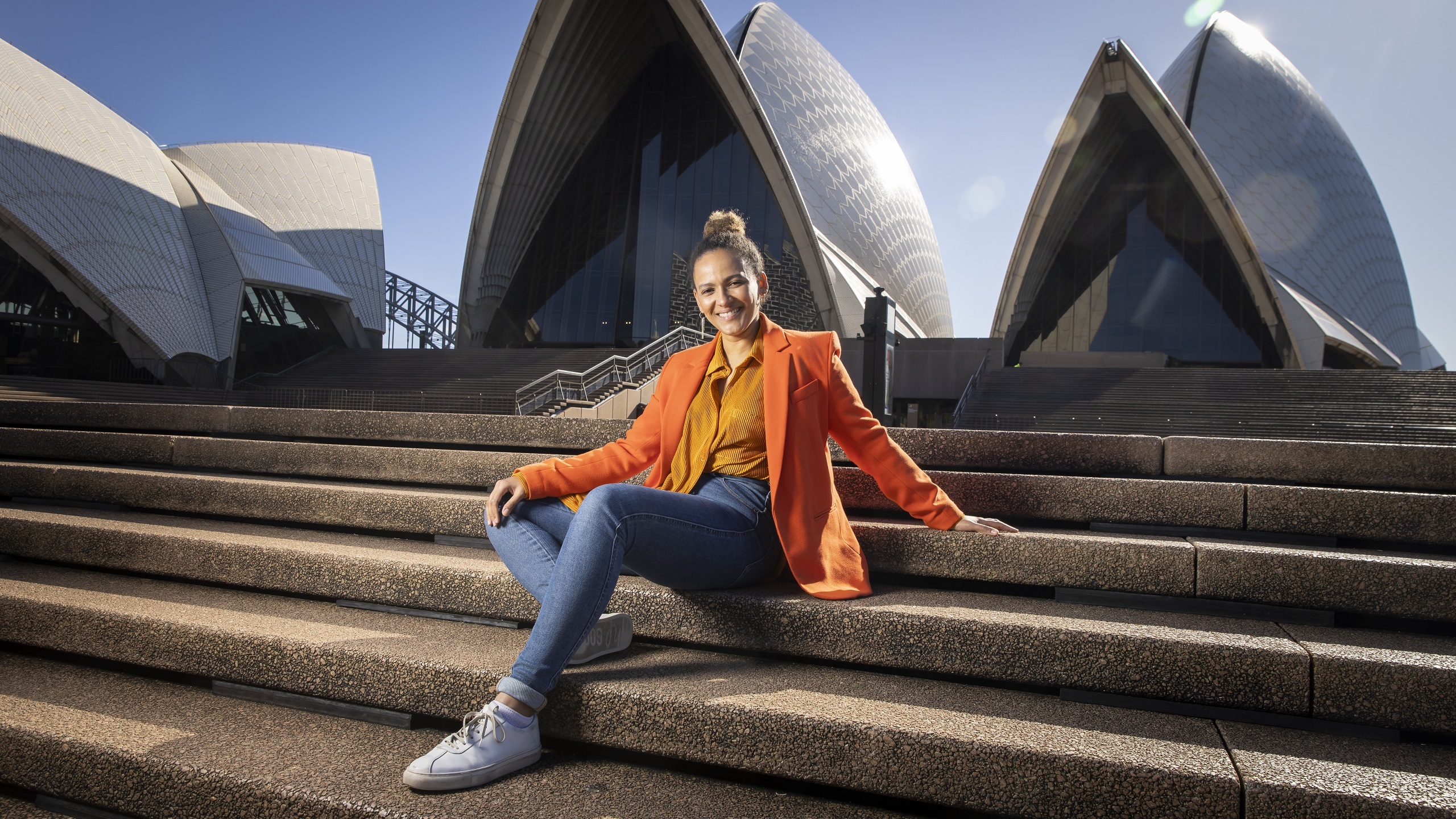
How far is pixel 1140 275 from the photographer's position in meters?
26.2

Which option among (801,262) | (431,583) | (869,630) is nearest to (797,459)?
(869,630)

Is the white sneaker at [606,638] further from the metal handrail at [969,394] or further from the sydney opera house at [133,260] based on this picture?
the sydney opera house at [133,260]

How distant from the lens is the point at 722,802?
1.61 meters

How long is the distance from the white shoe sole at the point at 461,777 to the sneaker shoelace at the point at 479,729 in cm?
5

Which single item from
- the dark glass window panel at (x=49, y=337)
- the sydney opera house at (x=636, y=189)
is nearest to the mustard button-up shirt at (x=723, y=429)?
the sydney opera house at (x=636, y=189)

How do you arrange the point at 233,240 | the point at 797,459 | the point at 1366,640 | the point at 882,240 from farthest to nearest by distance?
the point at 882,240, the point at 233,240, the point at 797,459, the point at 1366,640

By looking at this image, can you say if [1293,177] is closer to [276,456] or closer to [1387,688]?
[1387,688]

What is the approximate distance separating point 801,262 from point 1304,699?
73.4ft

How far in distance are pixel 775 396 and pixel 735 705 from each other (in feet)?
2.85

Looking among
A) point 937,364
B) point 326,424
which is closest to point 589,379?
point 937,364

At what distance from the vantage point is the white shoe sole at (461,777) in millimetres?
1573

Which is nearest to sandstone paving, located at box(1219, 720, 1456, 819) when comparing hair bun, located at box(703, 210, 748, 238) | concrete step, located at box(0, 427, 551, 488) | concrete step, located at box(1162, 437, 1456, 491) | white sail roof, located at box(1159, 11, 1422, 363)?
concrete step, located at box(1162, 437, 1456, 491)

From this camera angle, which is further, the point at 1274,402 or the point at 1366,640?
the point at 1274,402

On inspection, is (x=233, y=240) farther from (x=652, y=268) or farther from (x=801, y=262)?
(x=801, y=262)
